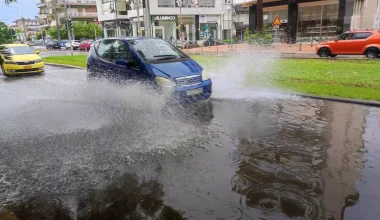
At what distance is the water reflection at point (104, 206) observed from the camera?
135 inches

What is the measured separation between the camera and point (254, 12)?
36.7 metres

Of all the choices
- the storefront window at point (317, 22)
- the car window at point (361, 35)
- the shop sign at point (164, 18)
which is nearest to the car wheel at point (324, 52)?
the car window at point (361, 35)

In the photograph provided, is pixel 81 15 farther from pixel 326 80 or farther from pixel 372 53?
pixel 326 80

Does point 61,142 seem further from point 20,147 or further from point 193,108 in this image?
point 193,108

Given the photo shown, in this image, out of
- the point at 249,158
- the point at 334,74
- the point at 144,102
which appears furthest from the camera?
the point at 334,74

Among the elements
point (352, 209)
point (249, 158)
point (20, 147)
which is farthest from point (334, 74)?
point (20, 147)

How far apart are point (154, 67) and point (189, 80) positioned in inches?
36.1

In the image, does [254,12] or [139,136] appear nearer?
[139,136]

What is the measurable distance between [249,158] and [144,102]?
12.0 ft

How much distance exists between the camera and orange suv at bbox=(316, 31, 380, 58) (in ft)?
54.4

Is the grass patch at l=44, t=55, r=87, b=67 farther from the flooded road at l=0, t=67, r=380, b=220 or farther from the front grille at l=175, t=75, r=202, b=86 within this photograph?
the front grille at l=175, t=75, r=202, b=86

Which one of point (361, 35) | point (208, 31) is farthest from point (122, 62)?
point (208, 31)

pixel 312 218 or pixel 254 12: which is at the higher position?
pixel 254 12

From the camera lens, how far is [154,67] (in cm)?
748
